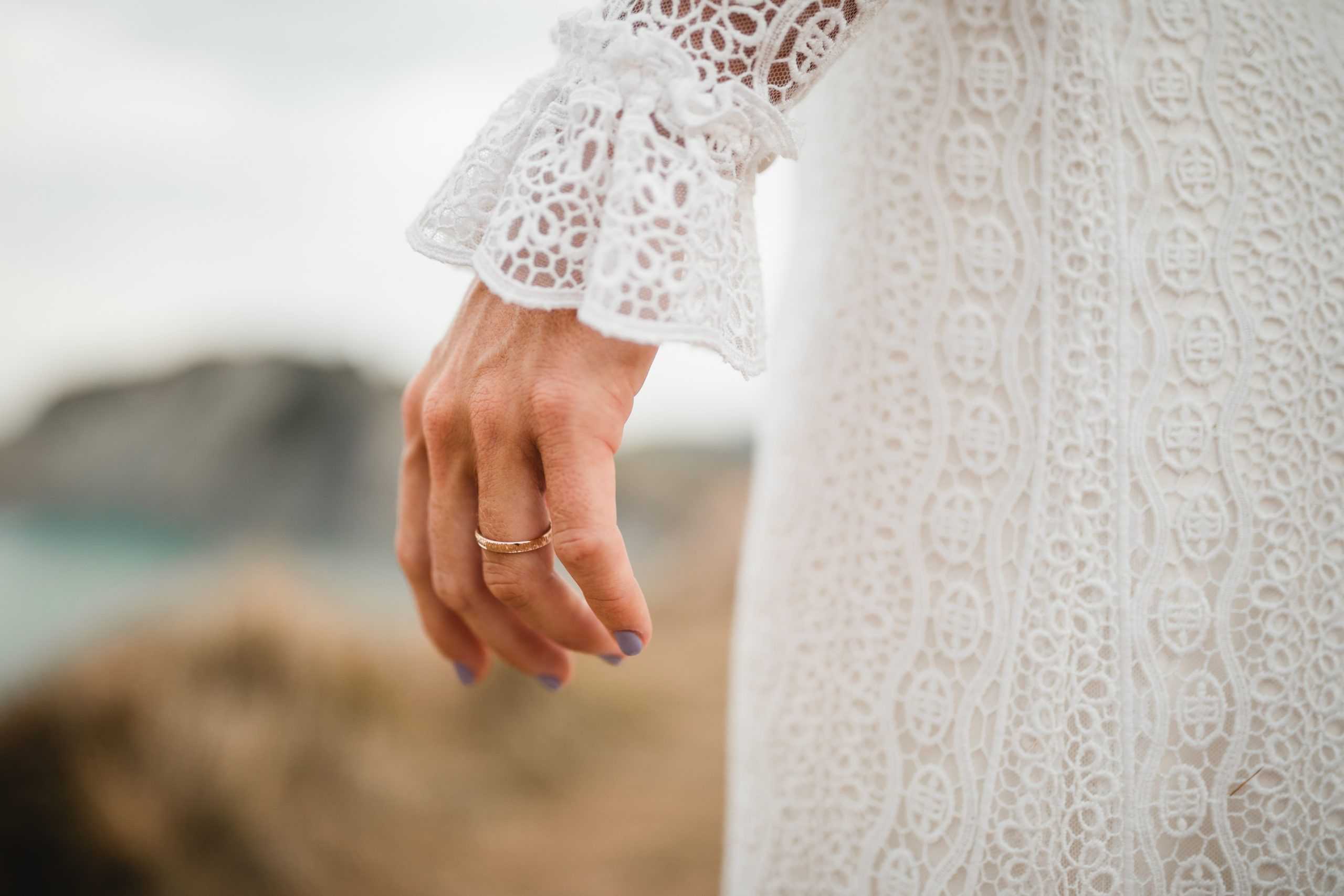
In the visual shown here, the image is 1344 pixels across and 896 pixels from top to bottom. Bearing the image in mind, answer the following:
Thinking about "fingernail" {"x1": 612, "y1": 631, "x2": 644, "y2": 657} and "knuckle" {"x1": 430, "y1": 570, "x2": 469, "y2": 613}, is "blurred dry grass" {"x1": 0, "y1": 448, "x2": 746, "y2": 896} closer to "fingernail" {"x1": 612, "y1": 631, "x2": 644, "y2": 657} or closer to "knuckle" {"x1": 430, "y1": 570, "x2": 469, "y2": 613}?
"knuckle" {"x1": 430, "y1": 570, "x2": 469, "y2": 613}

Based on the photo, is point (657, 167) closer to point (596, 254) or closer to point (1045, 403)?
point (596, 254)

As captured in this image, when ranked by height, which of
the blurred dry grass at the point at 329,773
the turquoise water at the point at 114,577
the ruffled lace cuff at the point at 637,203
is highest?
the ruffled lace cuff at the point at 637,203

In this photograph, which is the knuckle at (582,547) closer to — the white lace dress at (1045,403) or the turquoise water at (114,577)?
the white lace dress at (1045,403)

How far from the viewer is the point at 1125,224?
716 millimetres

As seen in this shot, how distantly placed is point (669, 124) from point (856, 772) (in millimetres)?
691

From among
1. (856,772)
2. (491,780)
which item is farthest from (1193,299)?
(491,780)

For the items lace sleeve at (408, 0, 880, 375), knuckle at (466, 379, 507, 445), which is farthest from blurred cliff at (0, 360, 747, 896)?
lace sleeve at (408, 0, 880, 375)

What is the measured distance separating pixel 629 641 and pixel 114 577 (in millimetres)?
3668

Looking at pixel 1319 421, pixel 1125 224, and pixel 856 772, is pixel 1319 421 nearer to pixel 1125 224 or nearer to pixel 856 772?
pixel 1125 224

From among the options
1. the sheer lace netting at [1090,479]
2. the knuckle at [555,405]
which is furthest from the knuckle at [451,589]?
the sheer lace netting at [1090,479]

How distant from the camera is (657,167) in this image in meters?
0.58

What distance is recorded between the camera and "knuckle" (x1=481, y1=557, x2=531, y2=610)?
64 cm

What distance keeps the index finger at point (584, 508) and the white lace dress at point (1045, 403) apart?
0.15 metres

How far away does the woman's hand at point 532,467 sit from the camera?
1.85 feet
